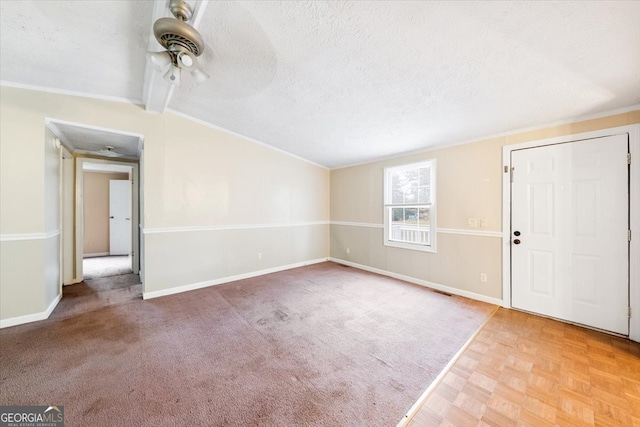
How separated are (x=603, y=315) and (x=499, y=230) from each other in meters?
1.21

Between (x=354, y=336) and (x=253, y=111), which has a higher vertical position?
(x=253, y=111)

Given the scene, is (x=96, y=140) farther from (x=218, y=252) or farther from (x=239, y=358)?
(x=239, y=358)

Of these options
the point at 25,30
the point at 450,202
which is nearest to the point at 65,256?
the point at 25,30

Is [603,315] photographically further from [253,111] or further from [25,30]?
[25,30]

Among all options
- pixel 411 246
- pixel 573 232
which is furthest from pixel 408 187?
pixel 573 232

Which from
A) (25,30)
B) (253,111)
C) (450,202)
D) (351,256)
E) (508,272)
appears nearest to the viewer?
(25,30)

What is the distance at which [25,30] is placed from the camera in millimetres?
1873

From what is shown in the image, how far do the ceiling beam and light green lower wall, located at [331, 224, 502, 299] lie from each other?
3848mm

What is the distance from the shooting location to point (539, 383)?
172 centimetres

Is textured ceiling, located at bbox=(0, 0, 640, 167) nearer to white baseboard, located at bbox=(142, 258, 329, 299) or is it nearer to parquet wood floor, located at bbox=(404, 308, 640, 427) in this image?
parquet wood floor, located at bbox=(404, 308, 640, 427)

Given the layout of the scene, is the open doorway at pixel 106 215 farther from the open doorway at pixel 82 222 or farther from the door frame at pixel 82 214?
the door frame at pixel 82 214

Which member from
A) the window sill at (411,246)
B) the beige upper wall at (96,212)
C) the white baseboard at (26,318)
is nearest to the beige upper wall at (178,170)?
the white baseboard at (26,318)

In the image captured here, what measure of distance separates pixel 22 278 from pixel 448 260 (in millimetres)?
5364

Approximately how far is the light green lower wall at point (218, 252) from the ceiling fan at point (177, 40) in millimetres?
2460
